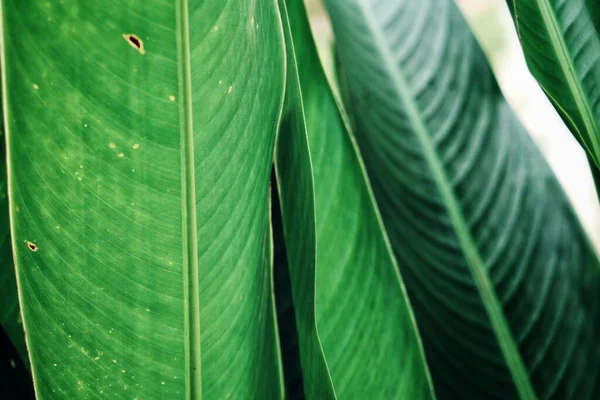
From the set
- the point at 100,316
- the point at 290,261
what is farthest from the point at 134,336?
the point at 290,261

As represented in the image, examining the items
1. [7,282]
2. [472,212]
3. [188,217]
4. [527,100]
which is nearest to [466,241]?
[472,212]

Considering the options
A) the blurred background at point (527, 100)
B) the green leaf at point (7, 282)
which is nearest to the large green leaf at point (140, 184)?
the green leaf at point (7, 282)

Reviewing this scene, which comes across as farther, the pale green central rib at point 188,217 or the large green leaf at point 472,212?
the large green leaf at point 472,212

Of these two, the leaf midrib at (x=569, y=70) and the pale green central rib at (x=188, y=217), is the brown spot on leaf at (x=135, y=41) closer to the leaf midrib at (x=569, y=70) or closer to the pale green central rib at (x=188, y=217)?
the pale green central rib at (x=188, y=217)

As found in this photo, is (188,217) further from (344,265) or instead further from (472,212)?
(472,212)

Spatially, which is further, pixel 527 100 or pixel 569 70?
pixel 527 100

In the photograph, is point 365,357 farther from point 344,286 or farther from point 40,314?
point 40,314
